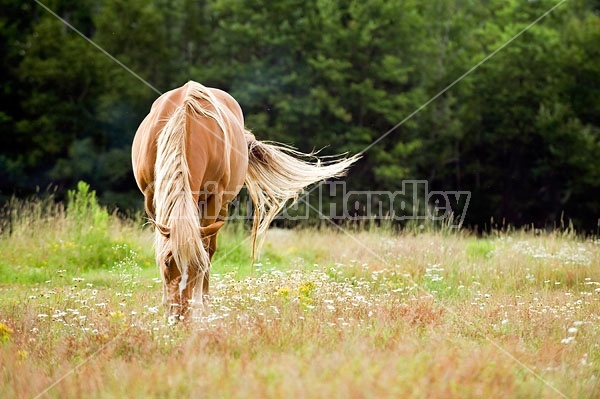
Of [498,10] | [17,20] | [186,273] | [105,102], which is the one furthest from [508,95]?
[186,273]

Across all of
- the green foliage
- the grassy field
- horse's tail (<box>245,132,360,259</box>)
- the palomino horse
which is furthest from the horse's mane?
the green foliage

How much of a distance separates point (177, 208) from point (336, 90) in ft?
85.2

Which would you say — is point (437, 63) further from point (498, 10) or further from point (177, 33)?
point (177, 33)

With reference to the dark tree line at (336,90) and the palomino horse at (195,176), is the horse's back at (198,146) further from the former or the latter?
the dark tree line at (336,90)

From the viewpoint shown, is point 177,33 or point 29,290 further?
point 177,33

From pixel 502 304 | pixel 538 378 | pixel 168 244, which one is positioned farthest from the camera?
pixel 502 304

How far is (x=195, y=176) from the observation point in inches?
221

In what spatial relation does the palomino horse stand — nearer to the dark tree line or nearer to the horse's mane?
the horse's mane

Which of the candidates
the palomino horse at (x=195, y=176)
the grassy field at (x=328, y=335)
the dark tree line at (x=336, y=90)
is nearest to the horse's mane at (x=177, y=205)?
the palomino horse at (x=195, y=176)

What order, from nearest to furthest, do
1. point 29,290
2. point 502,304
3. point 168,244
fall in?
point 168,244, point 502,304, point 29,290

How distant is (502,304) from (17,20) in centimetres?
2726

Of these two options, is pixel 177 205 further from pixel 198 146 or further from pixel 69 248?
pixel 69 248

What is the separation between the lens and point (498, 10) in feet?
113

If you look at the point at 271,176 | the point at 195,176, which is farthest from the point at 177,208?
the point at 271,176
